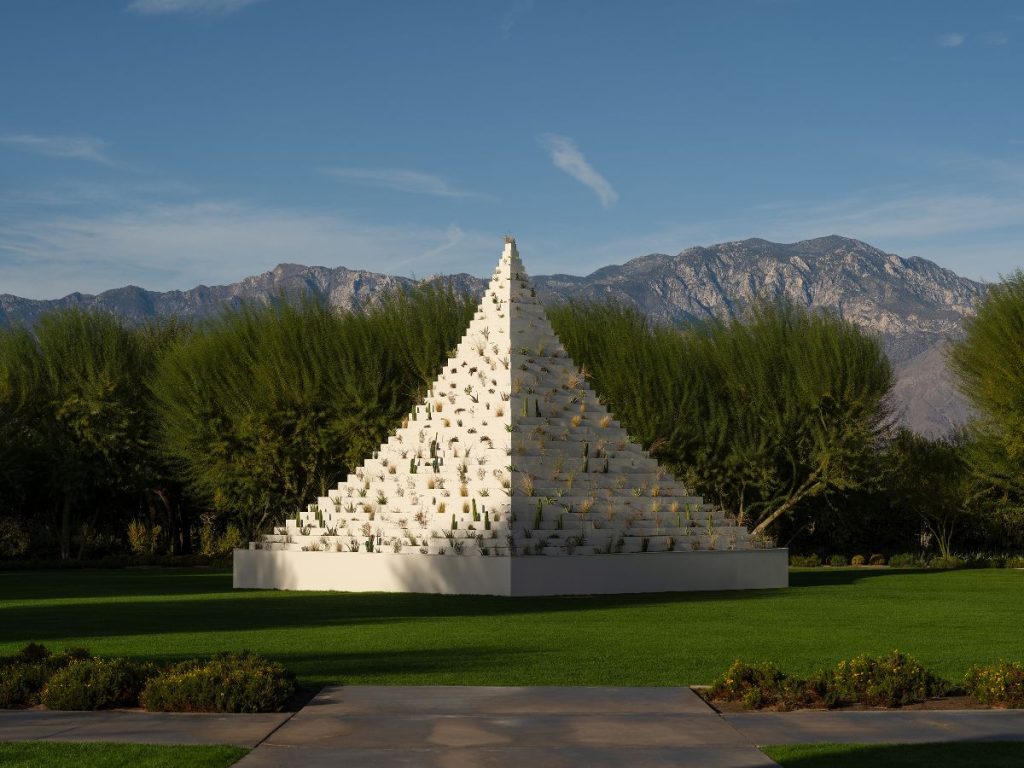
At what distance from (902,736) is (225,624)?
14.2m

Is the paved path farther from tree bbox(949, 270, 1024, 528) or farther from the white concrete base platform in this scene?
tree bbox(949, 270, 1024, 528)

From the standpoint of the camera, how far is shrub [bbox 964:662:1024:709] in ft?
44.5

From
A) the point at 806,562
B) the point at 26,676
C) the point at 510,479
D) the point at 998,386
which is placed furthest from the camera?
the point at 806,562

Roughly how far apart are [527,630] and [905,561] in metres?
38.5

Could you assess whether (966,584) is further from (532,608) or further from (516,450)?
(532,608)

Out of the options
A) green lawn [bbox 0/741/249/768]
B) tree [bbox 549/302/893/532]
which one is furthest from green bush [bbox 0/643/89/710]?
tree [bbox 549/302/893/532]

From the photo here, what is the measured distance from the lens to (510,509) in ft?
107

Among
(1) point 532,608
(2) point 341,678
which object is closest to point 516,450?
Result: (1) point 532,608

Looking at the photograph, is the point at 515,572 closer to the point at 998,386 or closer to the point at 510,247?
the point at 510,247

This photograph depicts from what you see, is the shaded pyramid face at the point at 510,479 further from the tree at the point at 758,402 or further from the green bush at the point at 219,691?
the green bush at the point at 219,691

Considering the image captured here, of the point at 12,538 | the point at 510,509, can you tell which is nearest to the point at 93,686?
the point at 510,509

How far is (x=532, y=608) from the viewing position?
2756 cm

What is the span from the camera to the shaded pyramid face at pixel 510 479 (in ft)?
109

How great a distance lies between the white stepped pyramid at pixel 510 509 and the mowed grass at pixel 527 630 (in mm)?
1344
